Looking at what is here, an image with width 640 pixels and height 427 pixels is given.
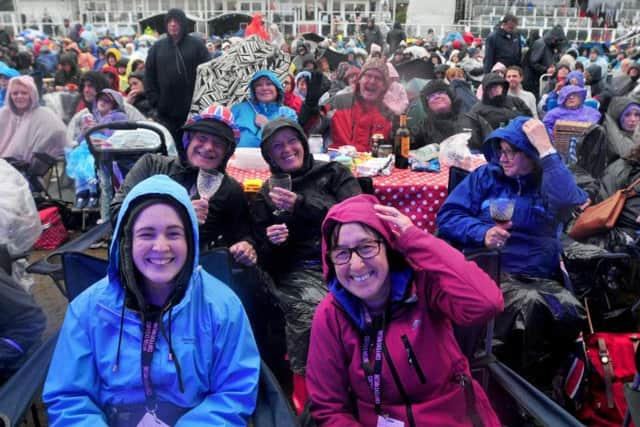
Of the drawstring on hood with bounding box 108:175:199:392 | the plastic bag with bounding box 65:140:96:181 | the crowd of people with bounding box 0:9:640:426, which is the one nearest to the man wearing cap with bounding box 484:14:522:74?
the crowd of people with bounding box 0:9:640:426

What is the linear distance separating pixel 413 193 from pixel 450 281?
197 centimetres

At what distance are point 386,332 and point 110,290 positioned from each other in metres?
1.00

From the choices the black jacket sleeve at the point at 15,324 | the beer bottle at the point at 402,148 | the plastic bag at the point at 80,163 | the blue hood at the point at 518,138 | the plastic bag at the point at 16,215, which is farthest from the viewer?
the plastic bag at the point at 80,163

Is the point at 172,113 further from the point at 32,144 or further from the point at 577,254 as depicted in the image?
the point at 577,254

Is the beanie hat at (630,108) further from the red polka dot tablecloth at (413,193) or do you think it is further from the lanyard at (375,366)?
the lanyard at (375,366)

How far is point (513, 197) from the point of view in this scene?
3.00 meters

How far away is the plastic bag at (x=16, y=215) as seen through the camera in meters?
3.35

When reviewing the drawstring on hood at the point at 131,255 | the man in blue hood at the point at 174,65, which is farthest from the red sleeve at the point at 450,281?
the man in blue hood at the point at 174,65

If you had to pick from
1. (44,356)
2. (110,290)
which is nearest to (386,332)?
(110,290)

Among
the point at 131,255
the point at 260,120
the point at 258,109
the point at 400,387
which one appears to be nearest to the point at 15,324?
the point at 131,255

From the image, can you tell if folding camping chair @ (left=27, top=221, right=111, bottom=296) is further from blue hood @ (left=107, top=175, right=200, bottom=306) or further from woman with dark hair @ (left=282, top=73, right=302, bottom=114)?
woman with dark hair @ (left=282, top=73, right=302, bottom=114)

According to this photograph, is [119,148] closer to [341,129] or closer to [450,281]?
[341,129]

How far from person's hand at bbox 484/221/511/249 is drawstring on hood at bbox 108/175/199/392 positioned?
153 centimetres

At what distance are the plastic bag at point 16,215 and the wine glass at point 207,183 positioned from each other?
4.19 feet
